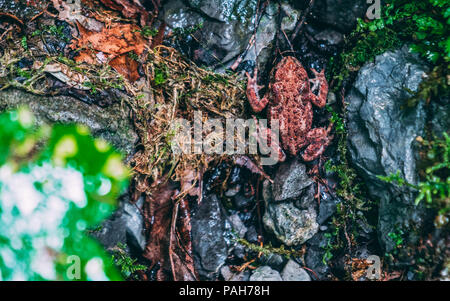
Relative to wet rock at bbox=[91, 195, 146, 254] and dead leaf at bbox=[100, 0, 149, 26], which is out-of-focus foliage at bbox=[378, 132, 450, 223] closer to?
wet rock at bbox=[91, 195, 146, 254]

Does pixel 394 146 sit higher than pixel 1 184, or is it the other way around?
pixel 394 146

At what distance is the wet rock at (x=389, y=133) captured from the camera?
12.7 ft

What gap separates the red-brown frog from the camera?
4660 mm

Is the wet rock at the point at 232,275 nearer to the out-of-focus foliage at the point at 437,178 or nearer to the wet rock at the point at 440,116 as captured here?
the out-of-focus foliage at the point at 437,178

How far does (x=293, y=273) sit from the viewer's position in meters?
4.52

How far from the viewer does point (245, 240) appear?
4801 mm

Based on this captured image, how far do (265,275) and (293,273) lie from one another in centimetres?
48

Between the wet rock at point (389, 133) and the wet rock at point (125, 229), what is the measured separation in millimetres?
3723

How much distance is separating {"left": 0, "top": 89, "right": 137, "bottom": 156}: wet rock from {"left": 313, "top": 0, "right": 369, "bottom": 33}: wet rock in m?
3.70

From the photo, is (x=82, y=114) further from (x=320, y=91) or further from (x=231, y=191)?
(x=320, y=91)

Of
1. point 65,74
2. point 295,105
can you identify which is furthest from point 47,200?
point 295,105
